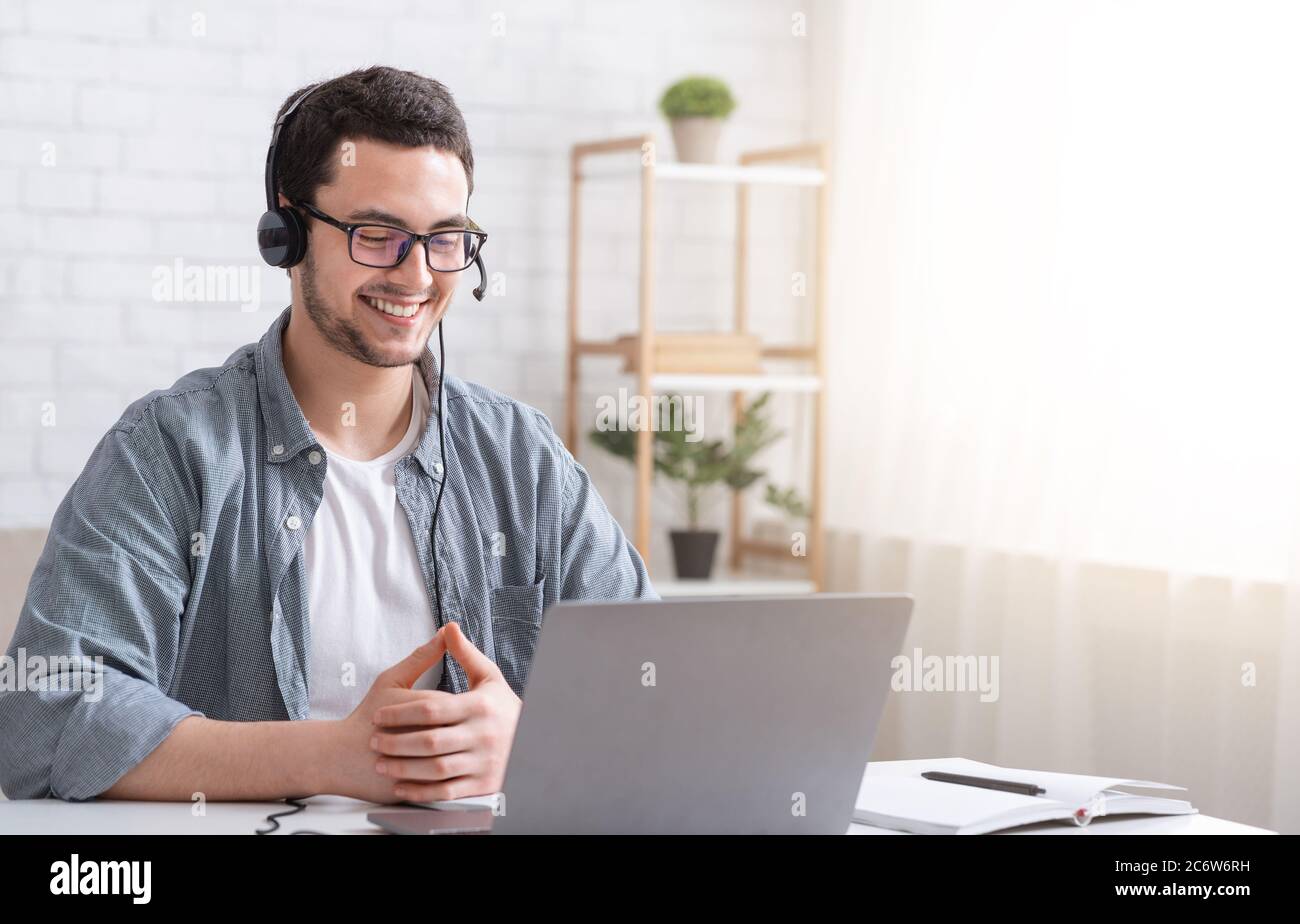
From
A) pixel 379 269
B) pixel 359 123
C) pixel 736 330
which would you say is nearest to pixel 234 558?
pixel 379 269

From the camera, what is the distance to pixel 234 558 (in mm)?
1554

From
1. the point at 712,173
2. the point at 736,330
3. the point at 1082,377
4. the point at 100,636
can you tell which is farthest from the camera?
the point at 736,330

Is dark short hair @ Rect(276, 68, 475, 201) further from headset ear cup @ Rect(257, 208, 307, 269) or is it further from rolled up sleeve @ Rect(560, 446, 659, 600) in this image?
rolled up sleeve @ Rect(560, 446, 659, 600)

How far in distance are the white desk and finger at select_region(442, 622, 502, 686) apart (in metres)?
0.14

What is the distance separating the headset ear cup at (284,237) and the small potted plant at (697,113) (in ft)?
5.21

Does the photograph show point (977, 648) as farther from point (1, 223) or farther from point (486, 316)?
point (1, 223)

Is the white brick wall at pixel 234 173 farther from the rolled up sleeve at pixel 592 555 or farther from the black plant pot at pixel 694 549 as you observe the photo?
the rolled up sleeve at pixel 592 555

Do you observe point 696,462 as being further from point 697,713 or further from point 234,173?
point 697,713

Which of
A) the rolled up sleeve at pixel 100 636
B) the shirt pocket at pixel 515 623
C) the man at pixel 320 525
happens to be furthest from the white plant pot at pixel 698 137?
the rolled up sleeve at pixel 100 636

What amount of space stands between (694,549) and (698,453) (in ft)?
0.67

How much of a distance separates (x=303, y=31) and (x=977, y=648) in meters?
1.81

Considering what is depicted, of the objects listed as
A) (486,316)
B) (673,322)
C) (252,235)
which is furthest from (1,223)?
(673,322)

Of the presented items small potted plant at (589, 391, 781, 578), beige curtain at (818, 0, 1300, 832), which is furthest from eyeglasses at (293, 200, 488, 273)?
small potted plant at (589, 391, 781, 578)

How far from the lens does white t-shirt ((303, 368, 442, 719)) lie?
5.23 feet
